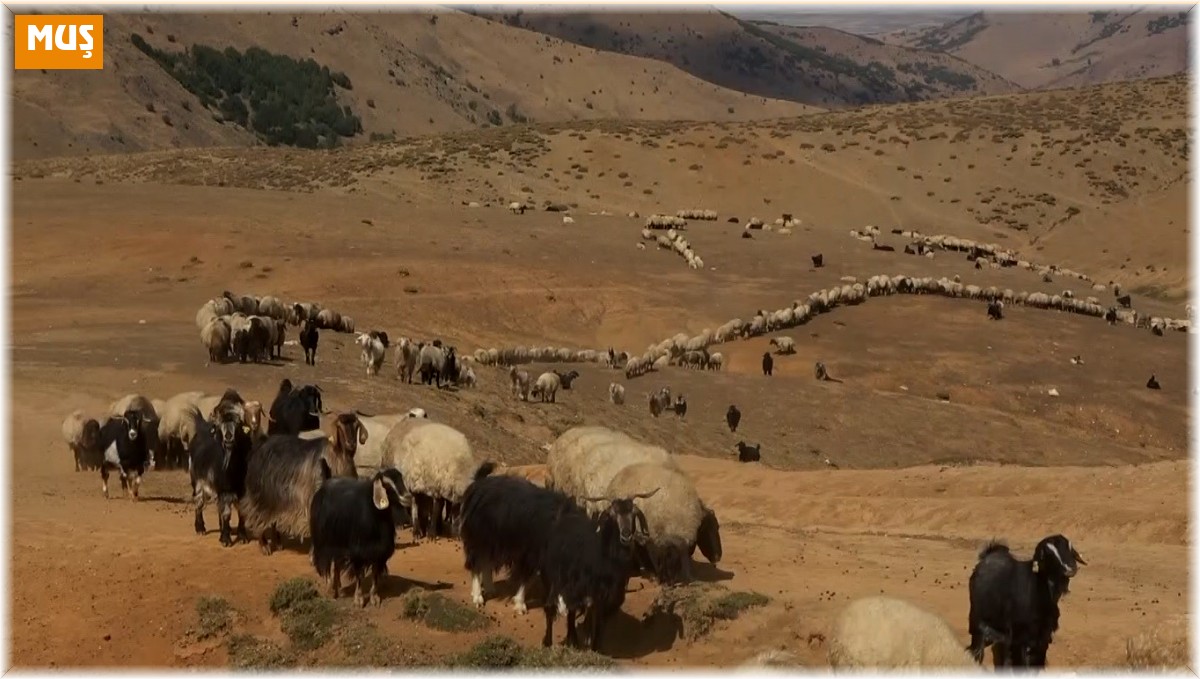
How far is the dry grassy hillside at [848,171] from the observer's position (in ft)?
234

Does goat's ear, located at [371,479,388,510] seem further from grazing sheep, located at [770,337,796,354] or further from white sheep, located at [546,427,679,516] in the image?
grazing sheep, located at [770,337,796,354]

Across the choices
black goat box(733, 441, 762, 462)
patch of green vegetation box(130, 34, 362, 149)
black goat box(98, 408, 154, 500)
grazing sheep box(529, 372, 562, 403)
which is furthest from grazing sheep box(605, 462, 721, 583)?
patch of green vegetation box(130, 34, 362, 149)

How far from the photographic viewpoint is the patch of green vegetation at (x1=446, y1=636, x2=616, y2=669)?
38.0ft

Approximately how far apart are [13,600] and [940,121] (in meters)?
89.3

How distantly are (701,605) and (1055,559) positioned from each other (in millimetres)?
3590

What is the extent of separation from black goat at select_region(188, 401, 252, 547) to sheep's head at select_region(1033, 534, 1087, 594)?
9050 millimetres

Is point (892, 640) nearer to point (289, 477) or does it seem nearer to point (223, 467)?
point (289, 477)

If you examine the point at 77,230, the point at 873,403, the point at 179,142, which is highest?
the point at 179,142

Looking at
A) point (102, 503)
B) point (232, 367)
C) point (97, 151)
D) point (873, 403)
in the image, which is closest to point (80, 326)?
point (232, 367)

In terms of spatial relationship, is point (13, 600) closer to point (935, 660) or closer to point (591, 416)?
point (935, 660)

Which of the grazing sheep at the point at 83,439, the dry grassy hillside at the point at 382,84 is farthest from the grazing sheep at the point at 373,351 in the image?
the dry grassy hillside at the point at 382,84

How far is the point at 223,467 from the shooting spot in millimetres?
15648

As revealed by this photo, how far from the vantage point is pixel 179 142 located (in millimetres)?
98562

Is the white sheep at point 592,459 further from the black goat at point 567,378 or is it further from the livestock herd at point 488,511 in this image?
the black goat at point 567,378
